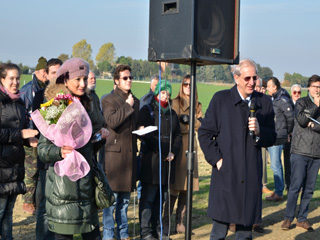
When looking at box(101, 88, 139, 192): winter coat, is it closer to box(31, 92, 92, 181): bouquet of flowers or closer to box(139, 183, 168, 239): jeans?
box(139, 183, 168, 239): jeans

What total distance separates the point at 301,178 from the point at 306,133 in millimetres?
693

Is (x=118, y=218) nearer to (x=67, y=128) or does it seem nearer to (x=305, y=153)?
(x=67, y=128)

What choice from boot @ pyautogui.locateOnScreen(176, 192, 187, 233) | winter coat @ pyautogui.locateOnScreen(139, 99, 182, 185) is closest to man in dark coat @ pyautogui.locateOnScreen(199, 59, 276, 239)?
winter coat @ pyautogui.locateOnScreen(139, 99, 182, 185)

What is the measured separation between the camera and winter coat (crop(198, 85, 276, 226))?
15.6 feet

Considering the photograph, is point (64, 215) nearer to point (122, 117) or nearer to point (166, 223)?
point (122, 117)

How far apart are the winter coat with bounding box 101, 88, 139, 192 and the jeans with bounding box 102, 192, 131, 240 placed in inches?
7.2

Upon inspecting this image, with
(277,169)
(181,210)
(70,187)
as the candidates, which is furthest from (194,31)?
(277,169)

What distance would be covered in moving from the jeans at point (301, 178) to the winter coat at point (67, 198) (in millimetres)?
4197

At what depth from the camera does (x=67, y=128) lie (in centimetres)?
398

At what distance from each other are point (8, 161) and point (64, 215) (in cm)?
155

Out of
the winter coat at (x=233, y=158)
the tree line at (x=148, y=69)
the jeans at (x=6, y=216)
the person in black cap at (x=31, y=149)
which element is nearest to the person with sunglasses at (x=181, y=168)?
the person in black cap at (x=31, y=149)

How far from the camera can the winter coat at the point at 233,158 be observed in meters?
4.75

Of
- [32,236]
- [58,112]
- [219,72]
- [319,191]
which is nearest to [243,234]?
[58,112]

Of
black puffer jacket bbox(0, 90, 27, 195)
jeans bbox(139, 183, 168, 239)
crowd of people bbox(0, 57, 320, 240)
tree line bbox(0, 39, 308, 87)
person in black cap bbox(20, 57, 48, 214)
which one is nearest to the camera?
crowd of people bbox(0, 57, 320, 240)
